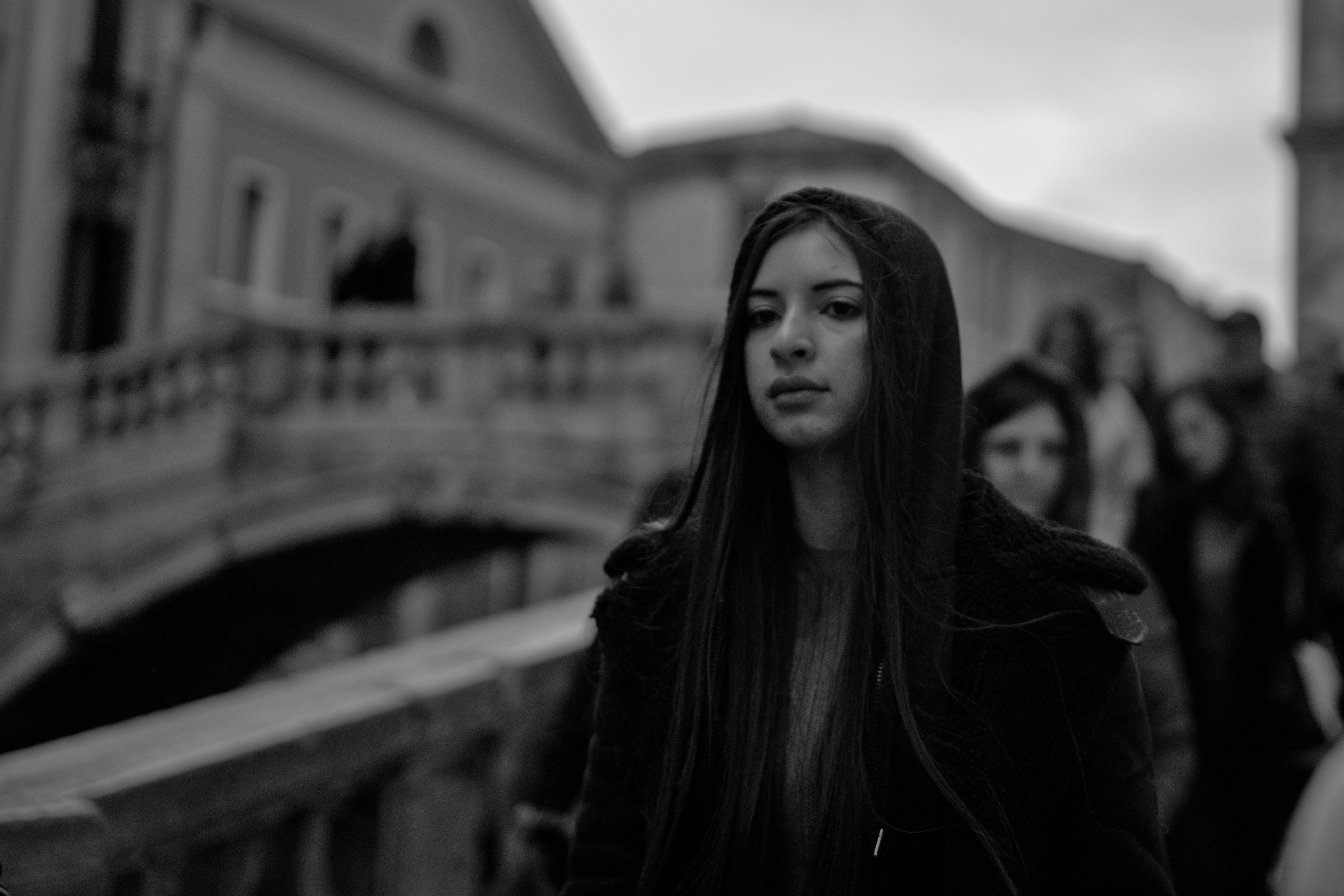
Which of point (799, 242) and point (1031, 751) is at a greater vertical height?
point (799, 242)

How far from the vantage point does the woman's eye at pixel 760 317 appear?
1941 mm

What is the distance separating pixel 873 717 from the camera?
1776mm

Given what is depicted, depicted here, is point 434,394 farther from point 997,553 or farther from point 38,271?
point 997,553

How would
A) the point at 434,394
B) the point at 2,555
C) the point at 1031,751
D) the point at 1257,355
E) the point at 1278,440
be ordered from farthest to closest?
the point at 2,555
the point at 434,394
the point at 1257,355
the point at 1278,440
the point at 1031,751

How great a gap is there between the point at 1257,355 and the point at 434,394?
6.50 m

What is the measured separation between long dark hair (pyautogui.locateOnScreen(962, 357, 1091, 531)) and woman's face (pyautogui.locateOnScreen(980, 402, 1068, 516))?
14 mm

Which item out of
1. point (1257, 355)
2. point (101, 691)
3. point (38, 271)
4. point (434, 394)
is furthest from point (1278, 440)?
point (38, 271)

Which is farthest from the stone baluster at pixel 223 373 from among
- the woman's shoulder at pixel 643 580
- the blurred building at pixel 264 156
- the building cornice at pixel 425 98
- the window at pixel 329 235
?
the woman's shoulder at pixel 643 580

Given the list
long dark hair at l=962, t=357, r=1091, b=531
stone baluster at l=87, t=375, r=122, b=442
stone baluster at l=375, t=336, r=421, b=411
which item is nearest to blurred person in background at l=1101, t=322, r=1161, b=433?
long dark hair at l=962, t=357, r=1091, b=531

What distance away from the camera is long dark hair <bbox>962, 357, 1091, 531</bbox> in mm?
3363

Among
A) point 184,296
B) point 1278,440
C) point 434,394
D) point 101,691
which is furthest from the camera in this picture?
point 184,296

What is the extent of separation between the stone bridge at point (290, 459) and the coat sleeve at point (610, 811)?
7206 mm

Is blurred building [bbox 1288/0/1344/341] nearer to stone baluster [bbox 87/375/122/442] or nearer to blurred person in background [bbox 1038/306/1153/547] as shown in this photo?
blurred person in background [bbox 1038/306/1153/547]

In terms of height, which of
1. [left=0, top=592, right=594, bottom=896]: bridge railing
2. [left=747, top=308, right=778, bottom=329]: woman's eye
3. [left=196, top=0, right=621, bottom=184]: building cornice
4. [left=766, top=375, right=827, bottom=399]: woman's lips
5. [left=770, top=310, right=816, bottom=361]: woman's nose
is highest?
[left=196, top=0, right=621, bottom=184]: building cornice
